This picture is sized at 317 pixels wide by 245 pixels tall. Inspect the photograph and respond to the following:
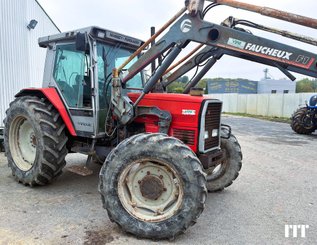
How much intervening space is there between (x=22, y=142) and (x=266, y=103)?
22744mm

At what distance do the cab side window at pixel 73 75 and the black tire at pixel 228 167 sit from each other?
7.39 feet

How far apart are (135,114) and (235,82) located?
153 ft

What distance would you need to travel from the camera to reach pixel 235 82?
161 feet

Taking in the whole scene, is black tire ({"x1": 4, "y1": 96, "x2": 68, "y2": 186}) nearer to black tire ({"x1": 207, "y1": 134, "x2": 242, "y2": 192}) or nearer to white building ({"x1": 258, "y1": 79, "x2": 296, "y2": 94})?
black tire ({"x1": 207, "y1": 134, "x2": 242, "y2": 192})

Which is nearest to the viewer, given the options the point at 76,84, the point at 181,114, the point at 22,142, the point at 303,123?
the point at 181,114

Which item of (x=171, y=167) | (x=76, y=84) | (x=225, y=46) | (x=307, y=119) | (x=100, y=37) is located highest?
(x=100, y=37)

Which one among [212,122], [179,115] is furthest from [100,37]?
[212,122]

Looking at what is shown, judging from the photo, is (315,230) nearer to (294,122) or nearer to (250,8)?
(250,8)

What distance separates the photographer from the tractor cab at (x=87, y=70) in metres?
4.54

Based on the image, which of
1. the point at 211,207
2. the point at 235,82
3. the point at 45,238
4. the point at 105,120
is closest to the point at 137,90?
the point at 105,120

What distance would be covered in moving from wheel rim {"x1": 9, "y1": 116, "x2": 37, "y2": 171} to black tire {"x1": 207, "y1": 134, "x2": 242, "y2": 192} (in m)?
3.02

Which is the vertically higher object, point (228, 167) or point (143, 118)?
point (143, 118)

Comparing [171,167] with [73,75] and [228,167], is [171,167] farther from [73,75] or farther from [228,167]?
[73,75]

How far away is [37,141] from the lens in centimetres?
465
